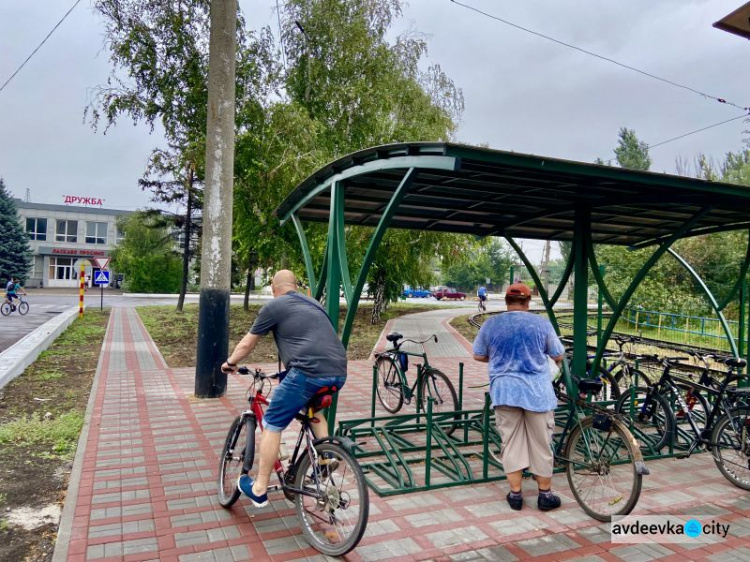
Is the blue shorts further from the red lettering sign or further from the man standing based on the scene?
A: the red lettering sign

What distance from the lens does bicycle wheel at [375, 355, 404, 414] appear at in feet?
24.3

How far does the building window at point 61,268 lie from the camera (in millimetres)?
53688

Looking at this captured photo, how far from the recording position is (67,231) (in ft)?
180

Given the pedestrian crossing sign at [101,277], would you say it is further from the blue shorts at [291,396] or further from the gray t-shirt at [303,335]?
the blue shorts at [291,396]

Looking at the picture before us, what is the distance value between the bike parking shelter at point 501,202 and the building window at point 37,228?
56.1 m

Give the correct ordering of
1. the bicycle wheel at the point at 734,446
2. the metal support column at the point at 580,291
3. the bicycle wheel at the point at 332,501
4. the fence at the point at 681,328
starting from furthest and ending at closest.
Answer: the fence at the point at 681,328 < the metal support column at the point at 580,291 < the bicycle wheel at the point at 734,446 < the bicycle wheel at the point at 332,501

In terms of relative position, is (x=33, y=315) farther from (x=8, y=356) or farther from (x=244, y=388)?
(x=244, y=388)

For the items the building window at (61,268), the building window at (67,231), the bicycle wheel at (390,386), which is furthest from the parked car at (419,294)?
the bicycle wheel at (390,386)

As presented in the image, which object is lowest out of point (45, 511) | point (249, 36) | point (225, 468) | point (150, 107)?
point (45, 511)

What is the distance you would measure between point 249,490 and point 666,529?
290 centimetres

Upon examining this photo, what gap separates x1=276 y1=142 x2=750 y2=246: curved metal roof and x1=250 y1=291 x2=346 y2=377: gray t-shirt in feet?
4.63

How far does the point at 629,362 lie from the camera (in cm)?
682

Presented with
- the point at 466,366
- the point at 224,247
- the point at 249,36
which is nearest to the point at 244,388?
the point at 224,247

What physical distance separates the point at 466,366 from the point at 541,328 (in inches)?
319
